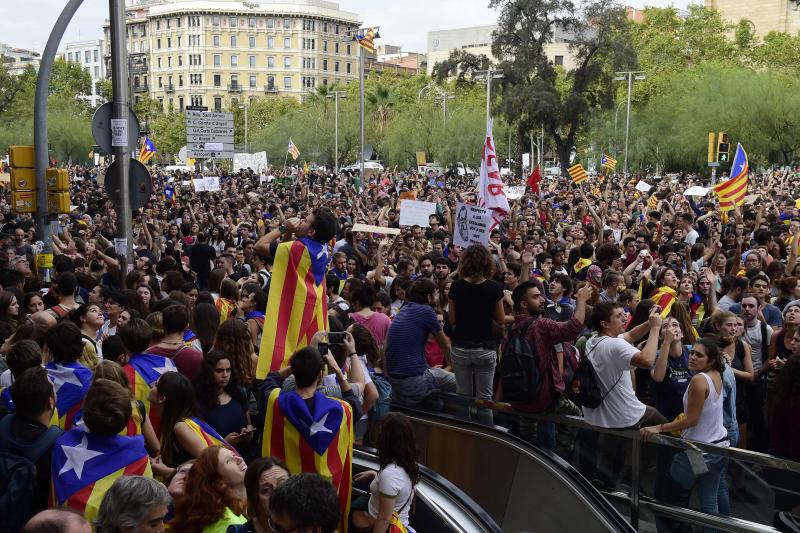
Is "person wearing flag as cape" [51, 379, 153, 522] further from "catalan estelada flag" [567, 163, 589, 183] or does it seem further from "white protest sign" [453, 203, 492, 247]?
"catalan estelada flag" [567, 163, 589, 183]

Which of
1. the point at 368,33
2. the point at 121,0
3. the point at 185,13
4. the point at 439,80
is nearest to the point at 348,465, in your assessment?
the point at 121,0

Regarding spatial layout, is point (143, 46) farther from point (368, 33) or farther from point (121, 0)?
point (121, 0)

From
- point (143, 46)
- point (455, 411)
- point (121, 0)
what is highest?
point (143, 46)

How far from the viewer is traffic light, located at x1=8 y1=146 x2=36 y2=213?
44.0 feet

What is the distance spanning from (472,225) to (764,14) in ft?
371

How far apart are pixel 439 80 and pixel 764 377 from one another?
50.4 m

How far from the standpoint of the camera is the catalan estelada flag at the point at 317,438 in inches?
200

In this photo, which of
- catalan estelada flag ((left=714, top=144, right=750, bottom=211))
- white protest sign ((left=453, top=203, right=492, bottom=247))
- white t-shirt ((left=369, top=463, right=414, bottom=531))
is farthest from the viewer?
catalan estelada flag ((left=714, top=144, right=750, bottom=211))

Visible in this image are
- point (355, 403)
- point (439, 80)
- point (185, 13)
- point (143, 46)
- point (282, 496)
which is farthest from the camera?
point (143, 46)

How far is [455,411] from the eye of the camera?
305 inches

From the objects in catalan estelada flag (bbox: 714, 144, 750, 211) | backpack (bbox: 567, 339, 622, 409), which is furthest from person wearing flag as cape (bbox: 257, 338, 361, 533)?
catalan estelada flag (bbox: 714, 144, 750, 211)

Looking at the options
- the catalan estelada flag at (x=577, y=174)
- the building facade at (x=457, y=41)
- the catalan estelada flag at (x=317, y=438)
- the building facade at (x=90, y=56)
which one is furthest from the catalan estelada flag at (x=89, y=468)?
the building facade at (x=90, y=56)

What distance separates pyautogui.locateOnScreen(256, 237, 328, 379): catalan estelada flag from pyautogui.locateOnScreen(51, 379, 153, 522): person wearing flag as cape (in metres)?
2.17

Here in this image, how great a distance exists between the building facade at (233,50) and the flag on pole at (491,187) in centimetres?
13074
